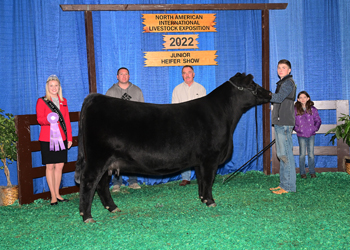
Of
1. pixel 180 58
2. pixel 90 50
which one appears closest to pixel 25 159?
pixel 90 50

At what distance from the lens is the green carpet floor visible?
117 inches

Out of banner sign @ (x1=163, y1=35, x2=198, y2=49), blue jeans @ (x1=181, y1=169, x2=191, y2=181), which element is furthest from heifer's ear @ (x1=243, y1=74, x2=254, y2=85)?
blue jeans @ (x1=181, y1=169, x2=191, y2=181)

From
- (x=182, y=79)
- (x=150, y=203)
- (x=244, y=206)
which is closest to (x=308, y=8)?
(x=182, y=79)

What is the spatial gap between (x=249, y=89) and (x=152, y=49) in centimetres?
238

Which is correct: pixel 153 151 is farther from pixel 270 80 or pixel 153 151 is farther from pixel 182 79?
pixel 270 80

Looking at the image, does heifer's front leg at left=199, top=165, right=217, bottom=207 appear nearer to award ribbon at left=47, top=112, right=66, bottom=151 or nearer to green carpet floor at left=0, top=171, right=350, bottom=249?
green carpet floor at left=0, top=171, right=350, bottom=249

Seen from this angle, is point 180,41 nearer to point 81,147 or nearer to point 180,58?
point 180,58

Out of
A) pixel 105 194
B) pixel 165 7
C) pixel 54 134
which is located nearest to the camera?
pixel 105 194

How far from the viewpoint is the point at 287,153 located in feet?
15.8

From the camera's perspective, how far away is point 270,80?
6.51 m

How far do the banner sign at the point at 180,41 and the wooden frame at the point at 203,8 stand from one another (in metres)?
0.52

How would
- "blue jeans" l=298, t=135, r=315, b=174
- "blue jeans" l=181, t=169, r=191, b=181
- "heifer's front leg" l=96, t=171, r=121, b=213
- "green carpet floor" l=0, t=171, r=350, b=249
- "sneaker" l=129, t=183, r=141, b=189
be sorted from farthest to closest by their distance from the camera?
"blue jeans" l=298, t=135, r=315, b=174 < "blue jeans" l=181, t=169, r=191, b=181 < "sneaker" l=129, t=183, r=141, b=189 < "heifer's front leg" l=96, t=171, r=121, b=213 < "green carpet floor" l=0, t=171, r=350, b=249

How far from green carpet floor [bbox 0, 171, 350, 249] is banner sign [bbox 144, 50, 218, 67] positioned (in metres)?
2.47

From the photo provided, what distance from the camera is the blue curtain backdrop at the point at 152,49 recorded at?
5387mm
